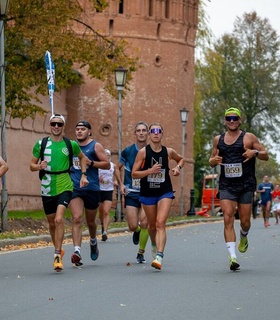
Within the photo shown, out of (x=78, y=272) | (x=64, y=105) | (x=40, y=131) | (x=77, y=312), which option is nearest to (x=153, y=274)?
(x=78, y=272)

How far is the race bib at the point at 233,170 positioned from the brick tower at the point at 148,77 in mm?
50987

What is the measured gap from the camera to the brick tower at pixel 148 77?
69.4m

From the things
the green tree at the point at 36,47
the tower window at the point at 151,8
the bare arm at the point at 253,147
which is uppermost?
the tower window at the point at 151,8

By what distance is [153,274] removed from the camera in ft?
53.4

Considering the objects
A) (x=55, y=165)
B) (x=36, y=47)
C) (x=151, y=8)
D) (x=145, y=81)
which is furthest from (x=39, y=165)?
(x=151, y=8)

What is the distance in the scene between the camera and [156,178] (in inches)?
682

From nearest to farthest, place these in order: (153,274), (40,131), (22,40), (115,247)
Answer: (153,274), (115,247), (22,40), (40,131)

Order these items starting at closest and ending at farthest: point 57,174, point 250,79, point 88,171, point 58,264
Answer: point 58,264
point 57,174
point 88,171
point 250,79

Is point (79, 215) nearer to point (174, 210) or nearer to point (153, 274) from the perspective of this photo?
point (153, 274)

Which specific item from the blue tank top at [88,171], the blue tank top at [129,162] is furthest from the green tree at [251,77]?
the blue tank top at [88,171]

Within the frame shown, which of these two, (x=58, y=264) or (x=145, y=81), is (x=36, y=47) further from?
(x=145, y=81)

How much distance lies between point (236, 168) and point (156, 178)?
1.07 metres

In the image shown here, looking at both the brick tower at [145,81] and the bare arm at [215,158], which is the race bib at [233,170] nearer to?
the bare arm at [215,158]

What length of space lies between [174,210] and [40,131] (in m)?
11.1
